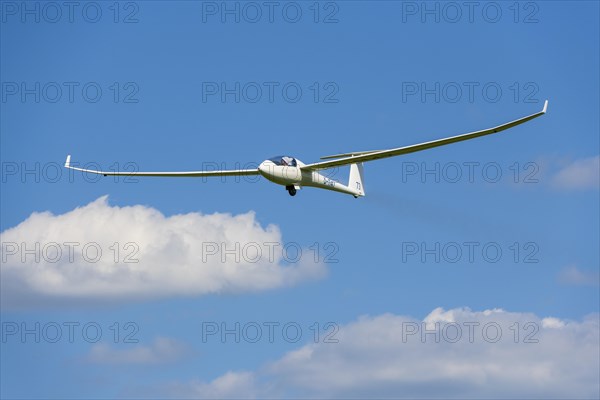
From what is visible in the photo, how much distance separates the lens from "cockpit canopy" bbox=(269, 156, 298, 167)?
6388 cm

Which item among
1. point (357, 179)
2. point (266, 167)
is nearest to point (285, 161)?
point (266, 167)

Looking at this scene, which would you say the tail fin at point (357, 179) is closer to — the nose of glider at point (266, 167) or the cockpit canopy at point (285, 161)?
the cockpit canopy at point (285, 161)

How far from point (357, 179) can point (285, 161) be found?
13.4 meters

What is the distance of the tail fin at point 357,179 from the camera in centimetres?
7593

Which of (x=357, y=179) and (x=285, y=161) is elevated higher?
(x=357, y=179)

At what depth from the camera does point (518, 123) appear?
5922cm

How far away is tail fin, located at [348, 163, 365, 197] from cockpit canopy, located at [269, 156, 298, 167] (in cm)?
1101

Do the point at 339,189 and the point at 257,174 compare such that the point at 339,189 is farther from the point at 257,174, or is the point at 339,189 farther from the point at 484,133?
the point at 484,133

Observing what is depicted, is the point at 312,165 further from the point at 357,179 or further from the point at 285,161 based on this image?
the point at 357,179

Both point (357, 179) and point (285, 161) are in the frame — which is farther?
point (357, 179)

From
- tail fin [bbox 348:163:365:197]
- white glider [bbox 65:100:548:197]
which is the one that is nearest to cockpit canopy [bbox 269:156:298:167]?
white glider [bbox 65:100:548:197]

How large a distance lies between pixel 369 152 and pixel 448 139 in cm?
628

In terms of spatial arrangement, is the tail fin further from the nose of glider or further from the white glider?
the nose of glider

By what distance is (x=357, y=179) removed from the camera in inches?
3022
